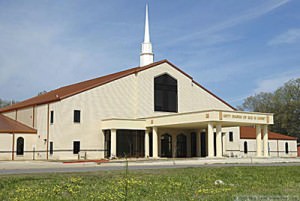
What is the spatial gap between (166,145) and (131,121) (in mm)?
6062

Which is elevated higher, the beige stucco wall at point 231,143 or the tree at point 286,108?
the tree at point 286,108

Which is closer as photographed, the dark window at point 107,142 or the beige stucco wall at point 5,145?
the beige stucco wall at point 5,145

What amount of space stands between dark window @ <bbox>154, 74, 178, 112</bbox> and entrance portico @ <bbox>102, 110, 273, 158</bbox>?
8.96ft

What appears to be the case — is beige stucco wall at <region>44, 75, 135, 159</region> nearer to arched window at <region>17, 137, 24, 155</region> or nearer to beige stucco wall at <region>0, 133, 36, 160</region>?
beige stucco wall at <region>0, 133, 36, 160</region>

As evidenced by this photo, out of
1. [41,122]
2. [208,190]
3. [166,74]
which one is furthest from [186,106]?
[208,190]

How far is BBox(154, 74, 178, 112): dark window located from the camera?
2028 inches

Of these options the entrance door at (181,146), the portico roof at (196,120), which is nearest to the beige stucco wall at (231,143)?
the entrance door at (181,146)

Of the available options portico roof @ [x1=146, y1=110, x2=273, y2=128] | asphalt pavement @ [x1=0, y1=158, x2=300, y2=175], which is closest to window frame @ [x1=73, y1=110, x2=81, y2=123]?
portico roof @ [x1=146, y1=110, x2=273, y2=128]

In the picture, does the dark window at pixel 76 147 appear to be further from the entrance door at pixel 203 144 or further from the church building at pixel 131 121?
the entrance door at pixel 203 144

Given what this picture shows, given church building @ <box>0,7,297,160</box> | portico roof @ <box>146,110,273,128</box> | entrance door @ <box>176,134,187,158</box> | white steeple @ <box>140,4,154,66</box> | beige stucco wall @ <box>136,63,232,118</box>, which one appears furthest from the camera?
white steeple @ <box>140,4,154,66</box>

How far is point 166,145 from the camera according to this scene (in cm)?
5116

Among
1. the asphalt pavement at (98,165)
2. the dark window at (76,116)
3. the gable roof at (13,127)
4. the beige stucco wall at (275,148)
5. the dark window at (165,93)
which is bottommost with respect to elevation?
the asphalt pavement at (98,165)

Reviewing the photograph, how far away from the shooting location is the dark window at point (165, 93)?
169ft

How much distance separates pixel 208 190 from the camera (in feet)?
44.2
